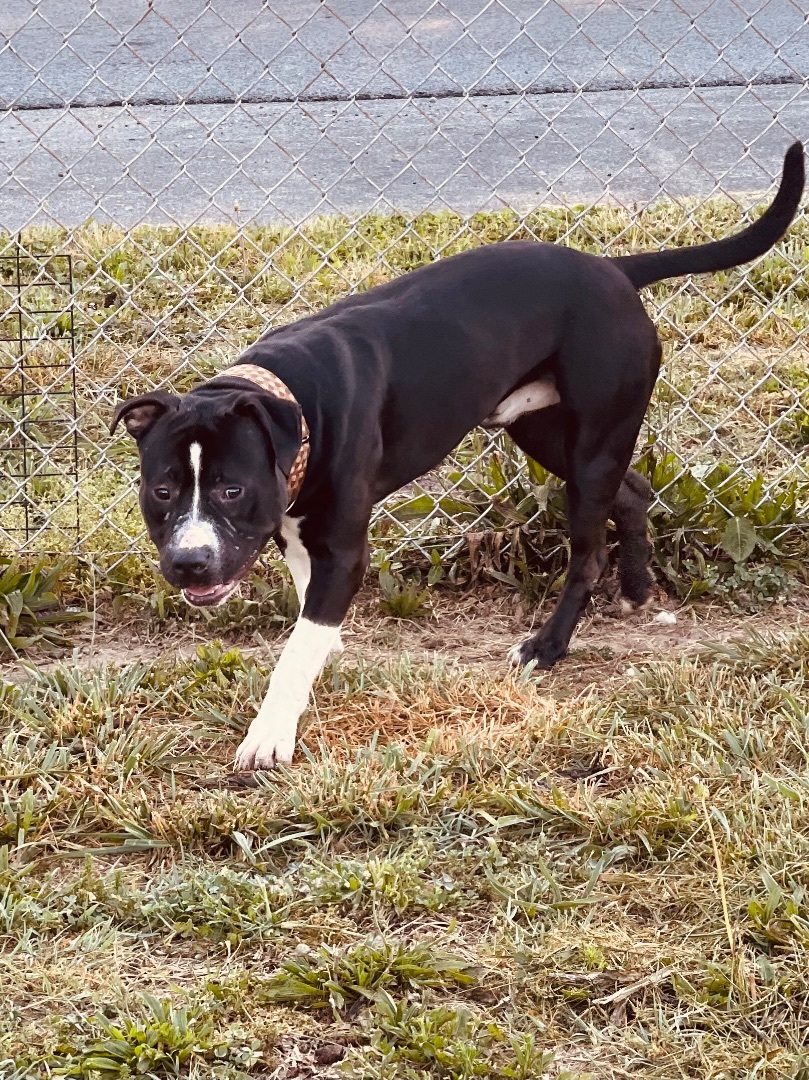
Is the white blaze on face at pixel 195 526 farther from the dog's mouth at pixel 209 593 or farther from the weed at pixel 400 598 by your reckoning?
the weed at pixel 400 598

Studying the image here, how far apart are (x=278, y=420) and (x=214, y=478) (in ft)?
0.60

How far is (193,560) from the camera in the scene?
9.22 ft

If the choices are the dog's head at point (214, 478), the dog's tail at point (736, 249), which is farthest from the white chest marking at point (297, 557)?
the dog's tail at point (736, 249)

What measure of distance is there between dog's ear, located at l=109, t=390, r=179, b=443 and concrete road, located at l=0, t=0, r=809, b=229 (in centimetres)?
336

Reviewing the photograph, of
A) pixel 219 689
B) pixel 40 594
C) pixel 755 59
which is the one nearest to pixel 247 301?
pixel 40 594

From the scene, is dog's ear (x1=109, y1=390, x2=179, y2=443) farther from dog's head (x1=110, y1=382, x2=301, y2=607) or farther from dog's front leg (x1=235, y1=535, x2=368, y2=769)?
A: dog's front leg (x1=235, y1=535, x2=368, y2=769)

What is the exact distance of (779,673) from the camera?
3.40 meters

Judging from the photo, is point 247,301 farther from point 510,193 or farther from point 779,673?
point 779,673

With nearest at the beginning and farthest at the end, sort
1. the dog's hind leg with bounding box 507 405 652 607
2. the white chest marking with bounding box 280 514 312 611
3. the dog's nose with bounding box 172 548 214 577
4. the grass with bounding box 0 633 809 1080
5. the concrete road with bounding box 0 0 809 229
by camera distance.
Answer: the grass with bounding box 0 633 809 1080, the dog's nose with bounding box 172 548 214 577, the white chest marking with bounding box 280 514 312 611, the dog's hind leg with bounding box 507 405 652 607, the concrete road with bounding box 0 0 809 229

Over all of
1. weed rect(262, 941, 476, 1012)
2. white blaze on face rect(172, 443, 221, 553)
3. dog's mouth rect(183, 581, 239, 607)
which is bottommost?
weed rect(262, 941, 476, 1012)

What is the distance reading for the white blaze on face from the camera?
111 inches

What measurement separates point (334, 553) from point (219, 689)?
0.48m

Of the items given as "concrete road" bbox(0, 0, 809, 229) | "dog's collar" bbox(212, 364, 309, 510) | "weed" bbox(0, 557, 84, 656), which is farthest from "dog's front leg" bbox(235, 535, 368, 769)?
"concrete road" bbox(0, 0, 809, 229)

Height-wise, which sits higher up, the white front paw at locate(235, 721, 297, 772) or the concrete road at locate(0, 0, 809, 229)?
the concrete road at locate(0, 0, 809, 229)
